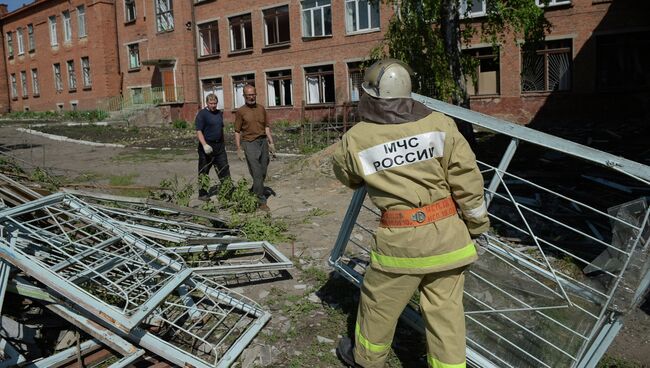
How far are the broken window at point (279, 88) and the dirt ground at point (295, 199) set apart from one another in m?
10.2

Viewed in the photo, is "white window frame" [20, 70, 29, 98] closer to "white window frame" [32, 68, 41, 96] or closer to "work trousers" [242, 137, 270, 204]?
"white window frame" [32, 68, 41, 96]

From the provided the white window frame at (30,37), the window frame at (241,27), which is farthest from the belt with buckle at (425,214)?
the white window frame at (30,37)

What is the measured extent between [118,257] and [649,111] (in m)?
16.9

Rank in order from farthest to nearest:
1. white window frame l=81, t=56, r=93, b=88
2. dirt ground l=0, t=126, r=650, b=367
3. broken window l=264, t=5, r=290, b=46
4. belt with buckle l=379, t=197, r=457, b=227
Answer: white window frame l=81, t=56, r=93, b=88 < broken window l=264, t=5, r=290, b=46 < dirt ground l=0, t=126, r=650, b=367 < belt with buckle l=379, t=197, r=457, b=227

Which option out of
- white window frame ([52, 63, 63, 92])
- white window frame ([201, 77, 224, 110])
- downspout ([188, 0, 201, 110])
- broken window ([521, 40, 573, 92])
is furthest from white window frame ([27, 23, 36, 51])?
broken window ([521, 40, 573, 92])

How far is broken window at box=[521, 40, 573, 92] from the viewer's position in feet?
57.8

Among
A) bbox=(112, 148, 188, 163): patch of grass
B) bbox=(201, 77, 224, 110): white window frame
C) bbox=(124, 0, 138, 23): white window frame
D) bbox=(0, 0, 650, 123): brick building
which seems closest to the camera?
bbox=(112, 148, 188, 163): patch of grass

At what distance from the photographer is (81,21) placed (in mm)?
34781

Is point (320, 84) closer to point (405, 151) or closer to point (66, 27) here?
point (405, 151)

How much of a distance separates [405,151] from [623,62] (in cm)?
1724

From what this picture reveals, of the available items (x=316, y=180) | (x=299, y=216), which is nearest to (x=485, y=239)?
(x=299, y=216)

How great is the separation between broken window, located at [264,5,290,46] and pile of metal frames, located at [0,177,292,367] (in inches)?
832

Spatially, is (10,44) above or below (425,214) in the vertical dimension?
above

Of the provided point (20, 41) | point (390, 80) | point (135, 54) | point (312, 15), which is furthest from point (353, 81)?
point (20, 41)
